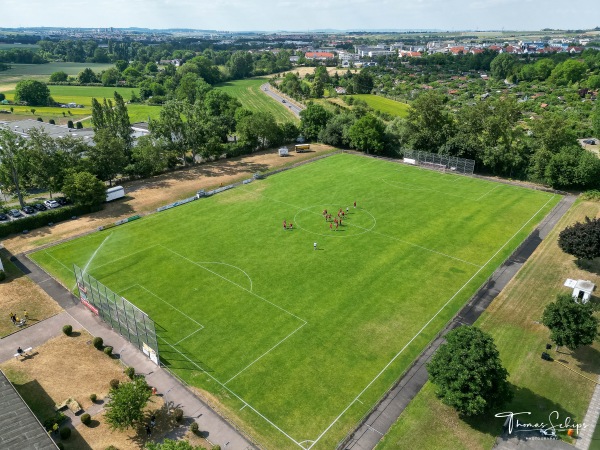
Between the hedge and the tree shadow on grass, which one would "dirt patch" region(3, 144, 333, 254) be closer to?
the hedge

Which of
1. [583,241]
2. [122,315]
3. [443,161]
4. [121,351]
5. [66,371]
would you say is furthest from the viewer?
[443,161]

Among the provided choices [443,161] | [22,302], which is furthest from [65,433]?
[443,161]

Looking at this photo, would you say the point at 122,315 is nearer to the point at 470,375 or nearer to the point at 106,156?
the point at 470,375

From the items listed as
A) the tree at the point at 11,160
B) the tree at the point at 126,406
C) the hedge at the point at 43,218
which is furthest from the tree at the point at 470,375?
the tree at the point at 11,160

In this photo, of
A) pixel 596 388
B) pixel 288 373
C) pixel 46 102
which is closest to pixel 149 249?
pixel 288 373

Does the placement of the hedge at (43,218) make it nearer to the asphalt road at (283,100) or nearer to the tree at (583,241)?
the tree at (583,241)

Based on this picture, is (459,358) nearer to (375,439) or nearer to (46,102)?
(375,439)

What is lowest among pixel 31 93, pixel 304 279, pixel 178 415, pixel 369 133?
pixel 178 415
